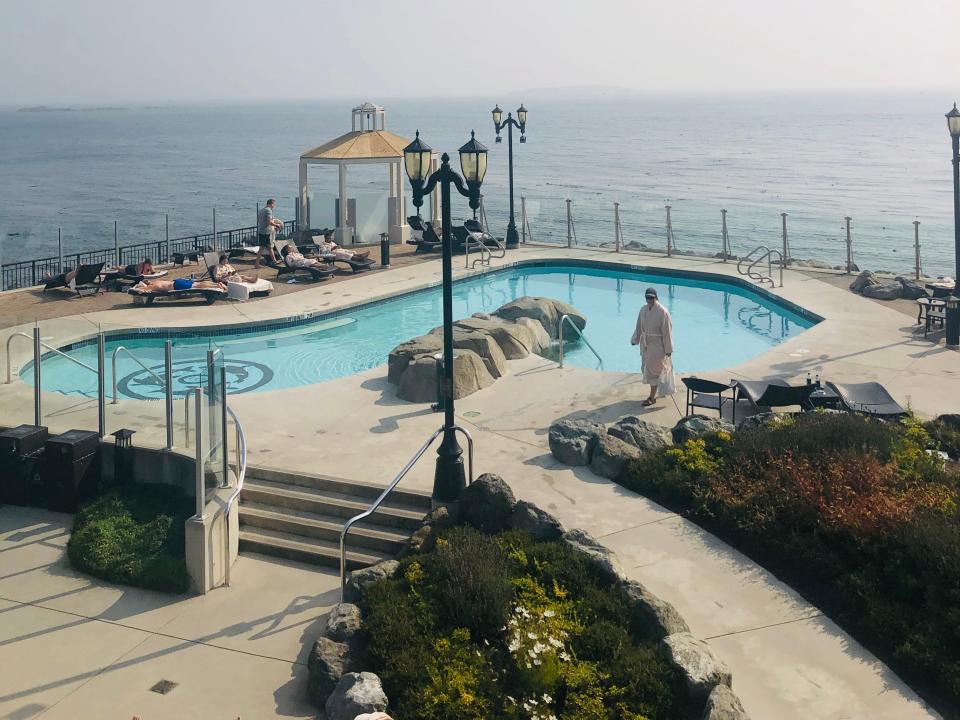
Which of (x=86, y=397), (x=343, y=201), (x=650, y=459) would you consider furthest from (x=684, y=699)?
(x=343, y=201)

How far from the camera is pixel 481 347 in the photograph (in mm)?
17094

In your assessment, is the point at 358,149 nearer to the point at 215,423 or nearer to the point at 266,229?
the point at 266,229

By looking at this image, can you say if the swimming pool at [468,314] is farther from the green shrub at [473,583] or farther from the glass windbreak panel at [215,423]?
the green shrub at [473,583]

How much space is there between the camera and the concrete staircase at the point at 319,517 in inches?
449

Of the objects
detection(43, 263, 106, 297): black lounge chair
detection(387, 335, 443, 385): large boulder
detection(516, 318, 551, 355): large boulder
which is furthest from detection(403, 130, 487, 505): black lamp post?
detection(43, 263, 106, 297): black lounge chair

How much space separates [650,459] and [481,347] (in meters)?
5.24

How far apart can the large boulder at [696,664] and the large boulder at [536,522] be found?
85.1 inches

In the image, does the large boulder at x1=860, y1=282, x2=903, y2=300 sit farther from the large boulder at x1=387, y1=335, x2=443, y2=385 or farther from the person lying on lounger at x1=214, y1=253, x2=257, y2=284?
the person lying on lounger at x1=214, y1=253, x2=257, y2=284

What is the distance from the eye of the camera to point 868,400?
1423 centimetres

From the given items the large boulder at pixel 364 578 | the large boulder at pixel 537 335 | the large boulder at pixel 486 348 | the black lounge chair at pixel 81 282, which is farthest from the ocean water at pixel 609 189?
the large boulder at pixel 364 578

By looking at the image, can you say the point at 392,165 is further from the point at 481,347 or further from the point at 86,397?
the point at 86,397

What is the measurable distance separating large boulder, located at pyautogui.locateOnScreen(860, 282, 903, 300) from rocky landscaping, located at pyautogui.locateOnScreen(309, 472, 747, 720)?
15.3m

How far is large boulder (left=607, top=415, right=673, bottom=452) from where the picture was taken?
13.0 m

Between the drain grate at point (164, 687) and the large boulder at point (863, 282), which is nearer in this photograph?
the drain grate at point (164, 687)
